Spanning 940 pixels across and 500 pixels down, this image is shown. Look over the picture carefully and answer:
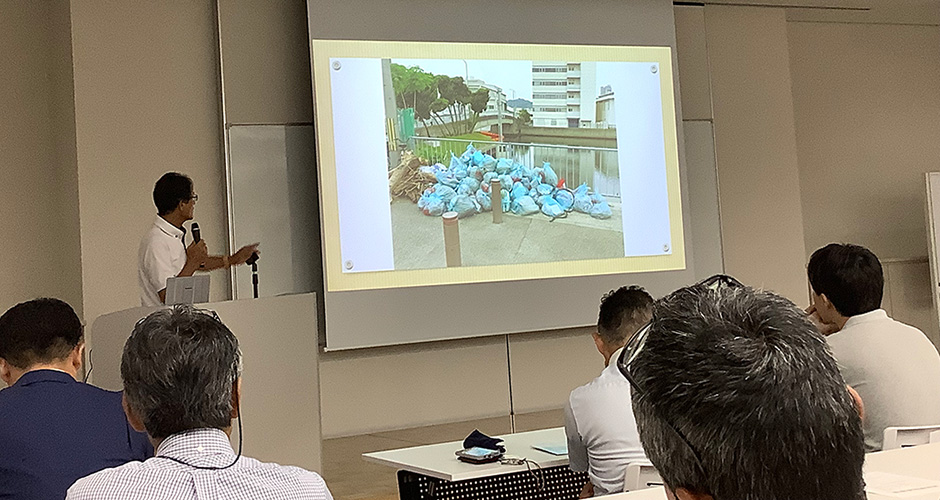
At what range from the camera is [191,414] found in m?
1.76

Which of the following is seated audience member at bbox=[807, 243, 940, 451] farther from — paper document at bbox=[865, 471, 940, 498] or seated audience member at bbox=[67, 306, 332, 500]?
seated audience member at bbox=[67, 306, 332, 500]

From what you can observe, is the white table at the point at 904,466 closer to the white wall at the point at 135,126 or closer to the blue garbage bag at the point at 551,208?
the blue garbage bag at the point at 551,208

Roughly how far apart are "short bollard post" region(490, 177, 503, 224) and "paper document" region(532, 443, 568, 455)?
3.33 m

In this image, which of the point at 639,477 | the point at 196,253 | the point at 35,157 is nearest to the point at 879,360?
the point at 639,477

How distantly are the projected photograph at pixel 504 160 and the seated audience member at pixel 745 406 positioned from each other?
5.41 meters

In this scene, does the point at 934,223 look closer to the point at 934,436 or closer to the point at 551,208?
the point at 551,208

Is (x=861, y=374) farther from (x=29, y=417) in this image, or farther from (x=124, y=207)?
(x=124, y=207)

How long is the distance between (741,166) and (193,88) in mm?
4177

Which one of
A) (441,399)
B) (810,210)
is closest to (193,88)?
(441,399)

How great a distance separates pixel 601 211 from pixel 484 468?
13.3 ft

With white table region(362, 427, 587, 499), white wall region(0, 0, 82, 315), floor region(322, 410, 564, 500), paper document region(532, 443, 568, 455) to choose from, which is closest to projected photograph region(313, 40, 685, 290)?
floor region(322, 410, 564, 500)

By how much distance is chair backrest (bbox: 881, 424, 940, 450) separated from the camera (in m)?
2.67

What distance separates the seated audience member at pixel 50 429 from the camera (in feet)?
7.06

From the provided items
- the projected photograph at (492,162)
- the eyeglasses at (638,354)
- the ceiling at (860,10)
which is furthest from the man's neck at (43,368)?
the ceiling at (860,10)
